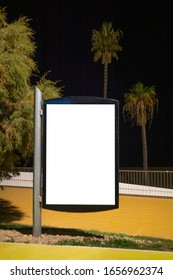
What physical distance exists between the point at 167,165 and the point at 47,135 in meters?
87.2

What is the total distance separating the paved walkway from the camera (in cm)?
752

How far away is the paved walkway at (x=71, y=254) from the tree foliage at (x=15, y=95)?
781 centimetres

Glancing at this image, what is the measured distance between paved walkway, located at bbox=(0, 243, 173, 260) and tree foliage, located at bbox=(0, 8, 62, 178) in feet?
25.6

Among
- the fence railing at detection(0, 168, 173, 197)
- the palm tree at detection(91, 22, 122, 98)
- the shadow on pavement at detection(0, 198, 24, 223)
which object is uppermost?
the palm tree at detection(91, 22, 122, 98)

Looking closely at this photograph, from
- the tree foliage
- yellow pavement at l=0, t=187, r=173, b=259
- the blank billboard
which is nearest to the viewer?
yellow pavement at l=0, t=187, r=173, b=259

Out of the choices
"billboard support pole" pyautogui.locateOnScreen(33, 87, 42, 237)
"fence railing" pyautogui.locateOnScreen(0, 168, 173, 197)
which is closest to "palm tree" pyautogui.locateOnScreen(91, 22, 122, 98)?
"fence railing" pyautogui.locateOnScreen(0, 168, 173, 197)

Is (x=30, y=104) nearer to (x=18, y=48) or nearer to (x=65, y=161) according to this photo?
(x=18, y=48)

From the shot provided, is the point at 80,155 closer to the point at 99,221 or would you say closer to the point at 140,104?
the point at 99,221

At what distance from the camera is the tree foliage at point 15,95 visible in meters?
15.7

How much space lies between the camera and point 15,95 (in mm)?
16719

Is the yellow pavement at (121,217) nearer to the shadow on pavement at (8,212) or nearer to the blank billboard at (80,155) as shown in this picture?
the shadow on pavement at (8,212)

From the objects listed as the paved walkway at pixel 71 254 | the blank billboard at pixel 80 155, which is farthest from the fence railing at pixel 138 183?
the paved walkway at pixel 71 254

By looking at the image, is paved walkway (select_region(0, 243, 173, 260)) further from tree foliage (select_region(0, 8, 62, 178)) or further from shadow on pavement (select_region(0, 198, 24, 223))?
shadow on pavement (select_region(0, 198, 24, 223))

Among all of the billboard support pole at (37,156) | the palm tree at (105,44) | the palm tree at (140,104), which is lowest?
the billboard support pole at (37,156)
